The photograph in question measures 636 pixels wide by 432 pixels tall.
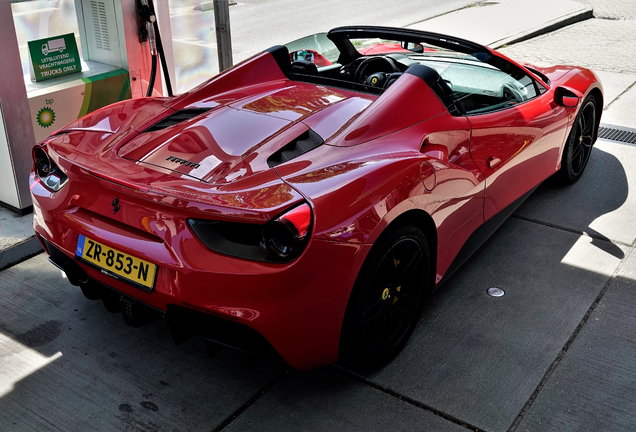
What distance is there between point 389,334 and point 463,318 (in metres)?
0.63

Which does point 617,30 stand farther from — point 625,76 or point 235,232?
point 235,232

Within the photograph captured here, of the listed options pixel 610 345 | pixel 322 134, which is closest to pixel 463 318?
pixel 610 345

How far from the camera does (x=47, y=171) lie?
9.71 ft

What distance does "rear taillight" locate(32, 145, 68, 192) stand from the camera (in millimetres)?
2835

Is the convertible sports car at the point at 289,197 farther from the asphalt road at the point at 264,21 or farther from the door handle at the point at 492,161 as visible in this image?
the asphalt road at the point at 264,21

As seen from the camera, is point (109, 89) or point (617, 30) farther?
point (617, 30)

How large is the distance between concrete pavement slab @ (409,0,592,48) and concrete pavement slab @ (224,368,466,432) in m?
8.37

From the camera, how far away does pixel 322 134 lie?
2.91 m

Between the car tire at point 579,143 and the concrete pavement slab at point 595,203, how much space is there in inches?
5.3

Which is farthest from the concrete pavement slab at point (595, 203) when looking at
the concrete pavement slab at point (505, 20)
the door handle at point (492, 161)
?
the concrete pavement slab at point (505, 20)

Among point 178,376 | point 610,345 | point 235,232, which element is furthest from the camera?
point 610,345

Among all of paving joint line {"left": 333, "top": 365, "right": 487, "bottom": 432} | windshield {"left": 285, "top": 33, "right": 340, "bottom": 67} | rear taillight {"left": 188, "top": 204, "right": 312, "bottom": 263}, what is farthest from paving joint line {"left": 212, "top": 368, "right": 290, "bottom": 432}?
windshield {"left": 285, "top": 33, "right": 340, "bottom": 67}

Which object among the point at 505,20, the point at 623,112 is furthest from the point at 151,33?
the point at 505,20

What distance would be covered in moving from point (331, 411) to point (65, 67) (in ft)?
11.8
